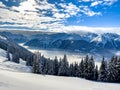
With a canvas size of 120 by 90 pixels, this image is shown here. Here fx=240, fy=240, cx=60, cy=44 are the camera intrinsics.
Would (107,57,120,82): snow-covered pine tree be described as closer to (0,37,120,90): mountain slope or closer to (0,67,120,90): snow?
(0,37,120,90): mountain slope

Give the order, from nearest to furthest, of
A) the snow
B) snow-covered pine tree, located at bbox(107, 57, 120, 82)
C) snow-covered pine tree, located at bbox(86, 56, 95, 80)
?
the snow < snow-covered pine tree, located at bbox(107, 57, 120, 82) < snow-covered pine tree, located at bbox(86, 56, 95, 80)

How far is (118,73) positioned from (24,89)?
1483 inches

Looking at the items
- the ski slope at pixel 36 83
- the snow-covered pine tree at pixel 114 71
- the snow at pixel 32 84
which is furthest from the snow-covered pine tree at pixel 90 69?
the snow at pixel 32 84

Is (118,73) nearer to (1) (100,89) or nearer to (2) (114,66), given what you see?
(2) (114,66)

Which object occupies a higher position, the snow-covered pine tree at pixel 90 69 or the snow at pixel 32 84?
the snow at pixel 32 84

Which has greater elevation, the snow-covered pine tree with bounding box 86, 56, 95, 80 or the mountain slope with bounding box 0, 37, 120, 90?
the mountain slope with bounding box 0, 37, 120, 90

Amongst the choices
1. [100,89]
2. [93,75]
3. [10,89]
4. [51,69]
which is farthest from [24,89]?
[51,69]

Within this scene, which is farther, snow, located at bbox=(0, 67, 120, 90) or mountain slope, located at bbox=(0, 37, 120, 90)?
mountain slope, located at bbox=(0, 37, 120, 90)

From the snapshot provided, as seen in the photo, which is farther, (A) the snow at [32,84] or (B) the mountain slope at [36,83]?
(B) the mountain slope at [36,83]

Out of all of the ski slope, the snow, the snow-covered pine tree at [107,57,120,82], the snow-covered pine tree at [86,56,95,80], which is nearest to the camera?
the snow

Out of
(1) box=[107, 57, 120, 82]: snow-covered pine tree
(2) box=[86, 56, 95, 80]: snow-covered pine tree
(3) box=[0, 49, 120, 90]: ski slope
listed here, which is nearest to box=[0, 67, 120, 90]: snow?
(3) box=[0, 49, 120, 90]: ski slope

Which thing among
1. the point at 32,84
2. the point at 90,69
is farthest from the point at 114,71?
the point at 32,84

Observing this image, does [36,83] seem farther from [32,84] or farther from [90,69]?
[90,69]

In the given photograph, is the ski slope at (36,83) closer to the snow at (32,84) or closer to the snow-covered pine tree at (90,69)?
the snow at (32,84)
